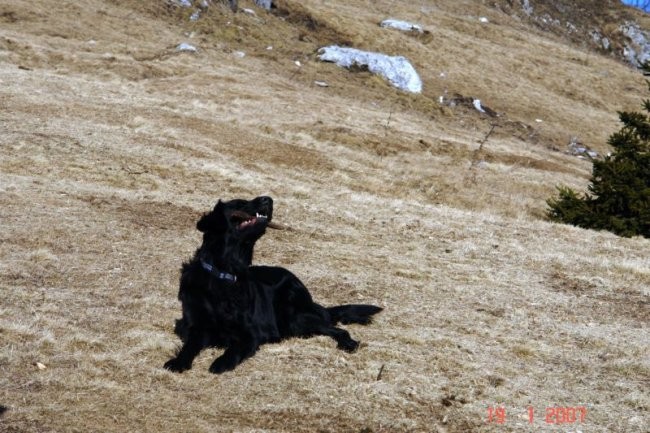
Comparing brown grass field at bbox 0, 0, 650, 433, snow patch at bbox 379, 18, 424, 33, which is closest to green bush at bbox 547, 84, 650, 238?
brown grass field at bbox 0, 0, 650, 433

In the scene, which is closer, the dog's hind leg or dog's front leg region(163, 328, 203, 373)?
dog's front leg region(163, 328, 203, 373)

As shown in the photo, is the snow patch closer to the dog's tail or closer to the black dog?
the dog's tail

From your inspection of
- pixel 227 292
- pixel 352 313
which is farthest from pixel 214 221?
pixel 352 313

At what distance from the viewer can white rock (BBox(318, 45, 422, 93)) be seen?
141ft

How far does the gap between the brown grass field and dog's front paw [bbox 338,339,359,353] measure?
14 cm

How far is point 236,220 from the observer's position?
771 cm

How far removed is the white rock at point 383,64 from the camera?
43031mm

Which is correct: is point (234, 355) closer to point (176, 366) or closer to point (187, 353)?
point (187, 353)

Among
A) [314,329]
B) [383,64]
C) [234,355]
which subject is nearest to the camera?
[234,355]
